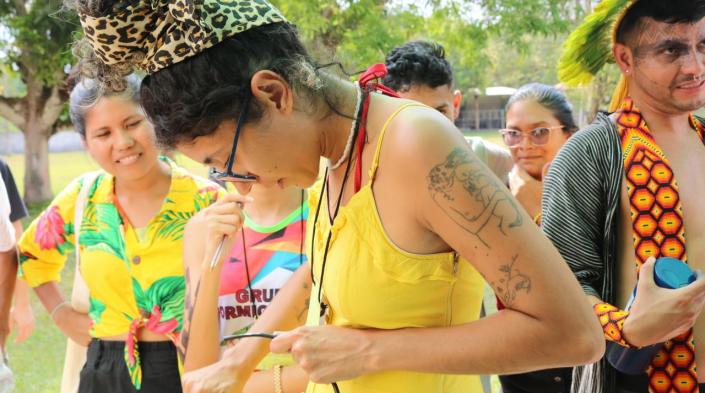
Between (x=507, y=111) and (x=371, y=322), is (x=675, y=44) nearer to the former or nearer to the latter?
(x=371, y=322)

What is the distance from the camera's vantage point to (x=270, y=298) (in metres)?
2.54

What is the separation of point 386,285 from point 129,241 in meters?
1.64

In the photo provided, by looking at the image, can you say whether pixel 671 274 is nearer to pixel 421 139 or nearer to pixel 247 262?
pixel 421 139

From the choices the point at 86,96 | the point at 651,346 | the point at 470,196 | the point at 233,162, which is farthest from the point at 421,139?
the point at 86,96

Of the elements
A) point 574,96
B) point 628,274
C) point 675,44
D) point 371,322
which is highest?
point 675,44

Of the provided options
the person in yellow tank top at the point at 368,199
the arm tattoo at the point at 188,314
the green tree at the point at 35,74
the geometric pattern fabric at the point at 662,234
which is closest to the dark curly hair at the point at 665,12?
the geometric pattern fabric at the point at 662,234

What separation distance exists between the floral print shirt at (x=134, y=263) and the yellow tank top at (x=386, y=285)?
136cm

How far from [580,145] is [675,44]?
0.39 meters

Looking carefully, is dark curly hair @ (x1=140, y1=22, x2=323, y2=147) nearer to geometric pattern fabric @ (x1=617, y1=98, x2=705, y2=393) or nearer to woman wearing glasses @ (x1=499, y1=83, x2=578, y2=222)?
geometric pattern fabric @ (x1=617, y1=98, x2=705, y2=393)

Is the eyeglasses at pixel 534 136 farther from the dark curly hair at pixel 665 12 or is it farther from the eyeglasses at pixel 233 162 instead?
the eyeglasses at pixel 233 162

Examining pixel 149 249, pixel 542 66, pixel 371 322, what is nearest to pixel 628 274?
pixel 371 322

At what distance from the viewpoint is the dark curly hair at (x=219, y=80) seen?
1.45m

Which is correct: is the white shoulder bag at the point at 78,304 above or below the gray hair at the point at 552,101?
below

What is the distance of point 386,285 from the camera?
1.45 metres
